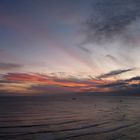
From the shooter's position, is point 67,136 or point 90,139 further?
point 67,136

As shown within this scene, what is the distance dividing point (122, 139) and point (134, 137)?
3.52 meters

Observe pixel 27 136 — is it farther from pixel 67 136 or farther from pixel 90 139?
pixel 90 139

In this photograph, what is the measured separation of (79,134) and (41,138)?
884 cm

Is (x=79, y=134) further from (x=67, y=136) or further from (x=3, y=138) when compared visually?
(x=3, y=138)

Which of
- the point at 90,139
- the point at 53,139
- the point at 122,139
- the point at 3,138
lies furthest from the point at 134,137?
the point at 3,138

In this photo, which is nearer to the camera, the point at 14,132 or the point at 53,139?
the point at 53,139

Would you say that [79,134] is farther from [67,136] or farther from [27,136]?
[27,136]

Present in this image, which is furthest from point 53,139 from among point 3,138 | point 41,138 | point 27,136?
point 3,138

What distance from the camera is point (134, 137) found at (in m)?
39.8

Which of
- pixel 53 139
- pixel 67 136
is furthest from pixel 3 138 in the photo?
pixel 67 136

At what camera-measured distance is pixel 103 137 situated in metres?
40.0

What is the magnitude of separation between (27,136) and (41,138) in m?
4.02

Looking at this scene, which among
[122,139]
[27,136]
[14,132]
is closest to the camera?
[122,139]

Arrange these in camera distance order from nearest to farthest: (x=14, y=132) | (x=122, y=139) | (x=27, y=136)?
(x=122, y=139) < (x=27, y=136) < (x=14, y=132)
